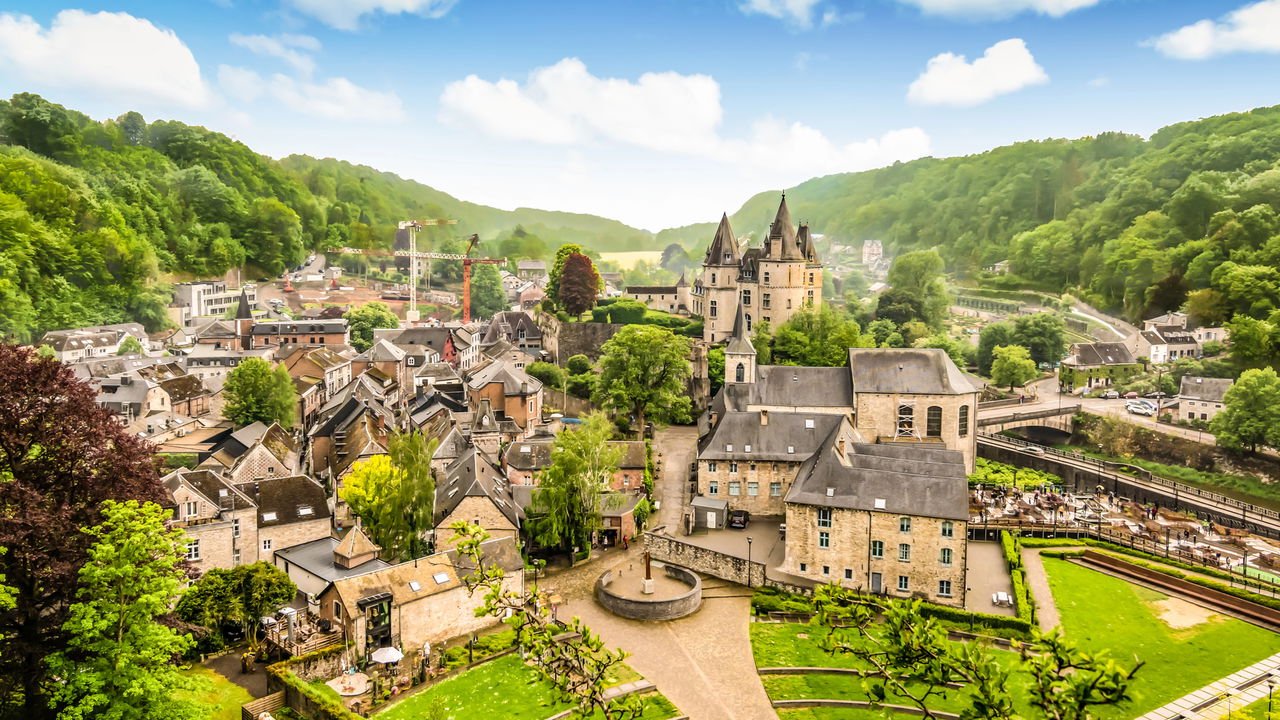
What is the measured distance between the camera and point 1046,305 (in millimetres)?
87938

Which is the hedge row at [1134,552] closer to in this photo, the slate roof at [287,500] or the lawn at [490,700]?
the lawn at [490,700]

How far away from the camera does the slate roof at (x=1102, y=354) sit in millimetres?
66312

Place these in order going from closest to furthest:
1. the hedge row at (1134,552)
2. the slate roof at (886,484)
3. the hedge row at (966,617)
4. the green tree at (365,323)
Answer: the hedge row at (966,617) < the slate roof at (886,484) < the hedge row at (1134,552) < the green tree at (365,323)

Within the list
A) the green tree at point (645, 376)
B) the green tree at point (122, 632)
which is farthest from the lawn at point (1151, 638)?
the green tree at point (122, 632)

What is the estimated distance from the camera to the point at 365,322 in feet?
256

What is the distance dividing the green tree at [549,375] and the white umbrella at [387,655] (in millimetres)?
35255

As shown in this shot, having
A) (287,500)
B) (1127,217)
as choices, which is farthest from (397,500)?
(1127,217)

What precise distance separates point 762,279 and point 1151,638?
35.9 m

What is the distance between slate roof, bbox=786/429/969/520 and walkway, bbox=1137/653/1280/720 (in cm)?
823

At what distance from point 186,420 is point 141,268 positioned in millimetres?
29858

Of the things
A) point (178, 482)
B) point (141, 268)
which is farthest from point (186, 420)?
point (141, 268)

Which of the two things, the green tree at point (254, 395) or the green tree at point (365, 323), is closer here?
the green tree at point (254, 395)

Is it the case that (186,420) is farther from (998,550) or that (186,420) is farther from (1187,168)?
(1187,168)

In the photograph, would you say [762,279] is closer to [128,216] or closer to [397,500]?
[397,500]
